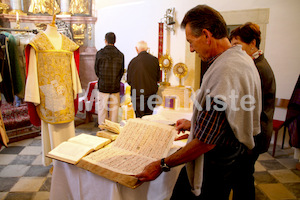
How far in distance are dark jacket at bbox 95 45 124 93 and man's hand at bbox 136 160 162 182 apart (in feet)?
9.83

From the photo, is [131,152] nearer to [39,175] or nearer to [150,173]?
[150,173]

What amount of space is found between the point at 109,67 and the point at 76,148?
2627mm

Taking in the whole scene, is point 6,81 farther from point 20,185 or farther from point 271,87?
point 271,87

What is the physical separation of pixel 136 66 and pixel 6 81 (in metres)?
2.00


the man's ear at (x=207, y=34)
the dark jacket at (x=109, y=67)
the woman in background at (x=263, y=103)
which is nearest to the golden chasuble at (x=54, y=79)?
the dark jacket at (x=109, y=67)

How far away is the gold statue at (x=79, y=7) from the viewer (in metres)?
6.20

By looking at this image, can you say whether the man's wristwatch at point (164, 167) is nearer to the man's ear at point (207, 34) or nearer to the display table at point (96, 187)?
the display table at point (96, 187)

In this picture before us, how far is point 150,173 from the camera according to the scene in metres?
1.17

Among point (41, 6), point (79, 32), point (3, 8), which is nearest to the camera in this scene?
point (3, 8)

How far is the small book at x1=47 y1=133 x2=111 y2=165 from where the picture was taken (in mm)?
1405

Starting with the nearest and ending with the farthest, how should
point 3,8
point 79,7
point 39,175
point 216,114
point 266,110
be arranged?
point 216,114 → point 266,110 → point 39,175 → point 3,8 → point 79,7

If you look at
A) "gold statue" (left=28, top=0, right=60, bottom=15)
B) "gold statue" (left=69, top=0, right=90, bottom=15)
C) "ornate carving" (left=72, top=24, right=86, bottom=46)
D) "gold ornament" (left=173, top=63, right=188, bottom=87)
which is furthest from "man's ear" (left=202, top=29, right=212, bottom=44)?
"gold statue" (left=28, top=0, right=60, bottom=15)

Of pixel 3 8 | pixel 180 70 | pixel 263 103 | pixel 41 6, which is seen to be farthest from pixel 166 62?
pixel 3 8

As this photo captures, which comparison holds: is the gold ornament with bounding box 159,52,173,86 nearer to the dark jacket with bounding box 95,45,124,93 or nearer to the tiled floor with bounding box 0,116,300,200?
the dark jacket with bounding box 95,45,124,93
